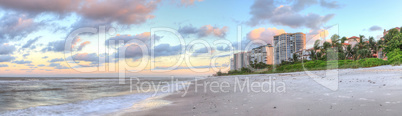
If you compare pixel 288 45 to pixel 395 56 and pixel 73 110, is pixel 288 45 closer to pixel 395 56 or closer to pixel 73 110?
pixel 395 56

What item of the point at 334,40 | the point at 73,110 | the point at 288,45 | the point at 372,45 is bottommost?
the point at 73,110

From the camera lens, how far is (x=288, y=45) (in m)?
120

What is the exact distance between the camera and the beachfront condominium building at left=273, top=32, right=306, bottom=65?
11781 centimetres

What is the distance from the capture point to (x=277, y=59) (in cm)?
11900

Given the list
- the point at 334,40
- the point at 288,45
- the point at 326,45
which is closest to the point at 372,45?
the point at 334,40

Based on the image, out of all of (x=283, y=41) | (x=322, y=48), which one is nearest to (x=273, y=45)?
(x=283, y=41)

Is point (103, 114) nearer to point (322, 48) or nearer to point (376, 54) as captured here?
point (322, 48)

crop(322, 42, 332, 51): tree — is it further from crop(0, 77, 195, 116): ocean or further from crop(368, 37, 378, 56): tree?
crop(0, 77, 195, 116): ocean

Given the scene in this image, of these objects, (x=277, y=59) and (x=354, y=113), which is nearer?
(x=354, y=113)

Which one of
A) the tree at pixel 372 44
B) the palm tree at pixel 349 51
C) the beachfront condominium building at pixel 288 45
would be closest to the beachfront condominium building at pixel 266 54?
the beachfront condominium building at pixel 288 45

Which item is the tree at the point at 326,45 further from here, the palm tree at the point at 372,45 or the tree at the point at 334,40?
the palm tree at the point at 372,45

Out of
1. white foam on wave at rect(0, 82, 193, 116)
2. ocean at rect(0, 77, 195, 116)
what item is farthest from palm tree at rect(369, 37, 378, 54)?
white foam on wave at rect(0, 82, 193, 116)

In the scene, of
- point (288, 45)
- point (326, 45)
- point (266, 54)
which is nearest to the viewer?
point (326, 45)

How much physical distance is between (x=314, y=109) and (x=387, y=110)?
138 centimetres
